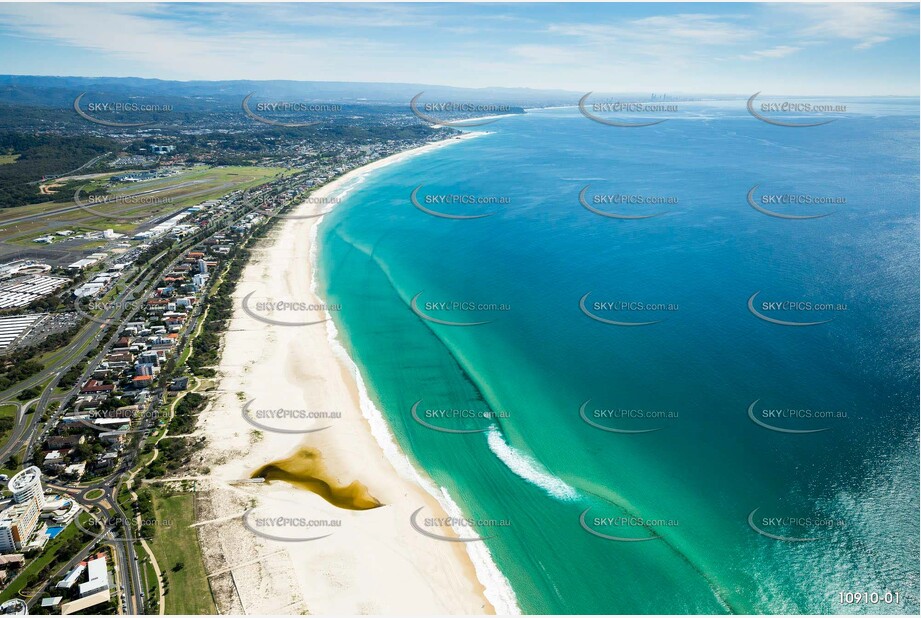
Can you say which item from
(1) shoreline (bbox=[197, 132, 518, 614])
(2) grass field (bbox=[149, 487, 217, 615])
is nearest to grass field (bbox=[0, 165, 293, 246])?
(1) shoreline (bbox=[197, 132, 518, 614])

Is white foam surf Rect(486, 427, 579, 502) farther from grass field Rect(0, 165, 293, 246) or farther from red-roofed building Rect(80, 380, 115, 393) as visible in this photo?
grass field Rect(0, 165, 293, 246)

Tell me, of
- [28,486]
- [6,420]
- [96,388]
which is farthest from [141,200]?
[28,486]

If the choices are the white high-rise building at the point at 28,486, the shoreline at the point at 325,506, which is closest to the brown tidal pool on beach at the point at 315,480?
the shoreline at the point at 325,506

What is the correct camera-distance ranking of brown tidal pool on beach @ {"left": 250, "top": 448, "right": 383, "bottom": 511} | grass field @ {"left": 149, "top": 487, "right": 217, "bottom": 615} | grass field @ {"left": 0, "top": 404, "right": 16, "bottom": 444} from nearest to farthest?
grass field @ {"left": 149, "top": 487, "right": 217, "bottom": 615}, brown tidal pool on beach @ {"left": 250, "top": 448, "right": 383, "bottom": 511}, grass field @ {"left": 0, "top": 404, "right": 16, "bottom": 444}

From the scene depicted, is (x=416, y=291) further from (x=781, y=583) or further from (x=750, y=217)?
(x=750, y=217)

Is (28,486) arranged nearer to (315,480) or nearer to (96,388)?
(96,388)
